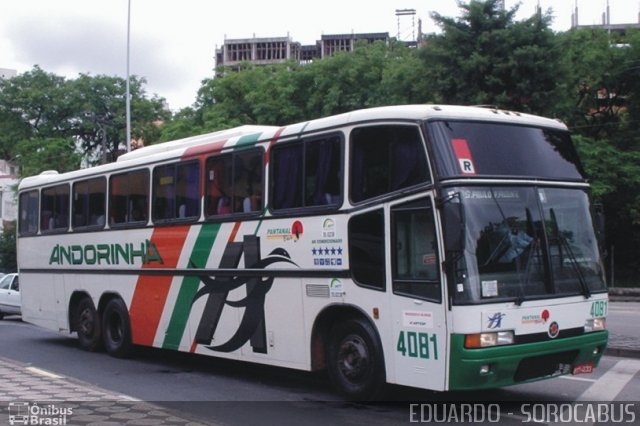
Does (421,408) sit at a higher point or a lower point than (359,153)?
lower

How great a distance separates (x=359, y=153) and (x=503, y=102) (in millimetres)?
18045

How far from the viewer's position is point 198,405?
986cm

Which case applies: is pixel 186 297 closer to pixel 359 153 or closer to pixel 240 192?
pixel 240 192

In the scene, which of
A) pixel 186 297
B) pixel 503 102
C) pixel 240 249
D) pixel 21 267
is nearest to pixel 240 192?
pixel 240 249

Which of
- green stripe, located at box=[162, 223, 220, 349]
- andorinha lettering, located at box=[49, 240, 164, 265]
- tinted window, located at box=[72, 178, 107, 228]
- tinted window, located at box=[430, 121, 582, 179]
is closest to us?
tinted window, located at box=[430, 121, 582, 179]

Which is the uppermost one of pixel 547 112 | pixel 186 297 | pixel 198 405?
pixel 547 112

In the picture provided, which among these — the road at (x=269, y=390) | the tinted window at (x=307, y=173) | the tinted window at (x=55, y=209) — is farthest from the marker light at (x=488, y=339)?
the tinted window at (x=55, y=209)

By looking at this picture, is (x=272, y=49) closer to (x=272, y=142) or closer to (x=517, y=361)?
(x=272, y=142)

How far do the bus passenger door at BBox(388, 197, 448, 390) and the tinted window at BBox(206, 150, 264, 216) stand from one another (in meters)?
2.87

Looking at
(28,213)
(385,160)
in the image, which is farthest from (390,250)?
(28,213)

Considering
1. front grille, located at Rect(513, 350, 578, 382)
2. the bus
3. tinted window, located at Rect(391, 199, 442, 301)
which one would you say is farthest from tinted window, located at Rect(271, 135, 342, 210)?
front grille, located at Rect(513, 350, 578, 382)

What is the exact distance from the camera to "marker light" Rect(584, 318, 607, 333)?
9234mm

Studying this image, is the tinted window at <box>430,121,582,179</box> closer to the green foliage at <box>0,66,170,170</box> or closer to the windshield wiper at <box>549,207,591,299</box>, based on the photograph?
the windshield wiper at <box>549,207,591,299</box>

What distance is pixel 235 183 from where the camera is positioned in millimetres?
11914
